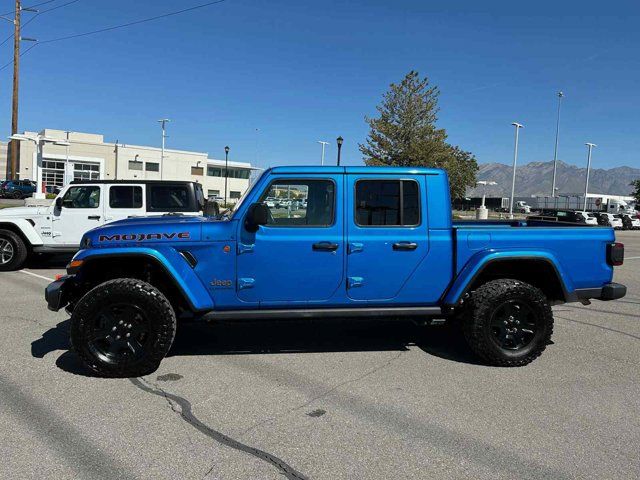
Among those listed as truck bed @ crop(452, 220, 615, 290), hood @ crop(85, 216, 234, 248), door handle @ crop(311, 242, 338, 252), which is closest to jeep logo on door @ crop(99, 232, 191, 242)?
hood @ crop(85, 216, 234, 248)

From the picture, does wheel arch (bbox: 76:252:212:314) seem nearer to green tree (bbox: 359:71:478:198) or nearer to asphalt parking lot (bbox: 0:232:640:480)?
asphalt parking lot (bbox: 0:232:640:480)

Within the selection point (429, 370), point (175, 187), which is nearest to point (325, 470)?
point (429, 370)

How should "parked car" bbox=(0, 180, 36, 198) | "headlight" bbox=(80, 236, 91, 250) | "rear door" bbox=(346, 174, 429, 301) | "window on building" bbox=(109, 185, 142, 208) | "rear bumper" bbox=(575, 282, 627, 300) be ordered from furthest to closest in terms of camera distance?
"parked car" bbox=(0, 180, 36, 198), "window on building" bbox=(109, 185, 142, 208), "rear bumper" bbox=(575, 282, 627, 300), "rear door" bbox=(346, 174, 429, 301), "headlight" bbox=(80, 236, 91, 250)

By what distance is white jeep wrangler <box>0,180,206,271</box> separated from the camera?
1045 centimetres

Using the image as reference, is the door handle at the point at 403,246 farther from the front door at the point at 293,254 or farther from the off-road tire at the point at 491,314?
the off-road tire at the point at 491,314

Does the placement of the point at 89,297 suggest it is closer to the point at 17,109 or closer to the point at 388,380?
the point at 388,380

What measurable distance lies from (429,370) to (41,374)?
11.5 ft

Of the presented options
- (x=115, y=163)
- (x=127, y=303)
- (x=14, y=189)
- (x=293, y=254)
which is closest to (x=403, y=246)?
(x=293, y=254)

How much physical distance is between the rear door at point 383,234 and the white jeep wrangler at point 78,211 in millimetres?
6746

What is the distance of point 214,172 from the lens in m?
83.4

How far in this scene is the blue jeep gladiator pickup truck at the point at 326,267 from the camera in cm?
460

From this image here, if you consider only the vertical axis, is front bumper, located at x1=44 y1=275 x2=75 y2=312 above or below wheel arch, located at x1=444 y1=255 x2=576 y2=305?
below

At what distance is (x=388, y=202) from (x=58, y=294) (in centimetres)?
314

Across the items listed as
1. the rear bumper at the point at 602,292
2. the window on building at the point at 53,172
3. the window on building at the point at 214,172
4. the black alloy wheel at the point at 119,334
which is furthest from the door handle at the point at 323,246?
the window on building at the point at 214,172
